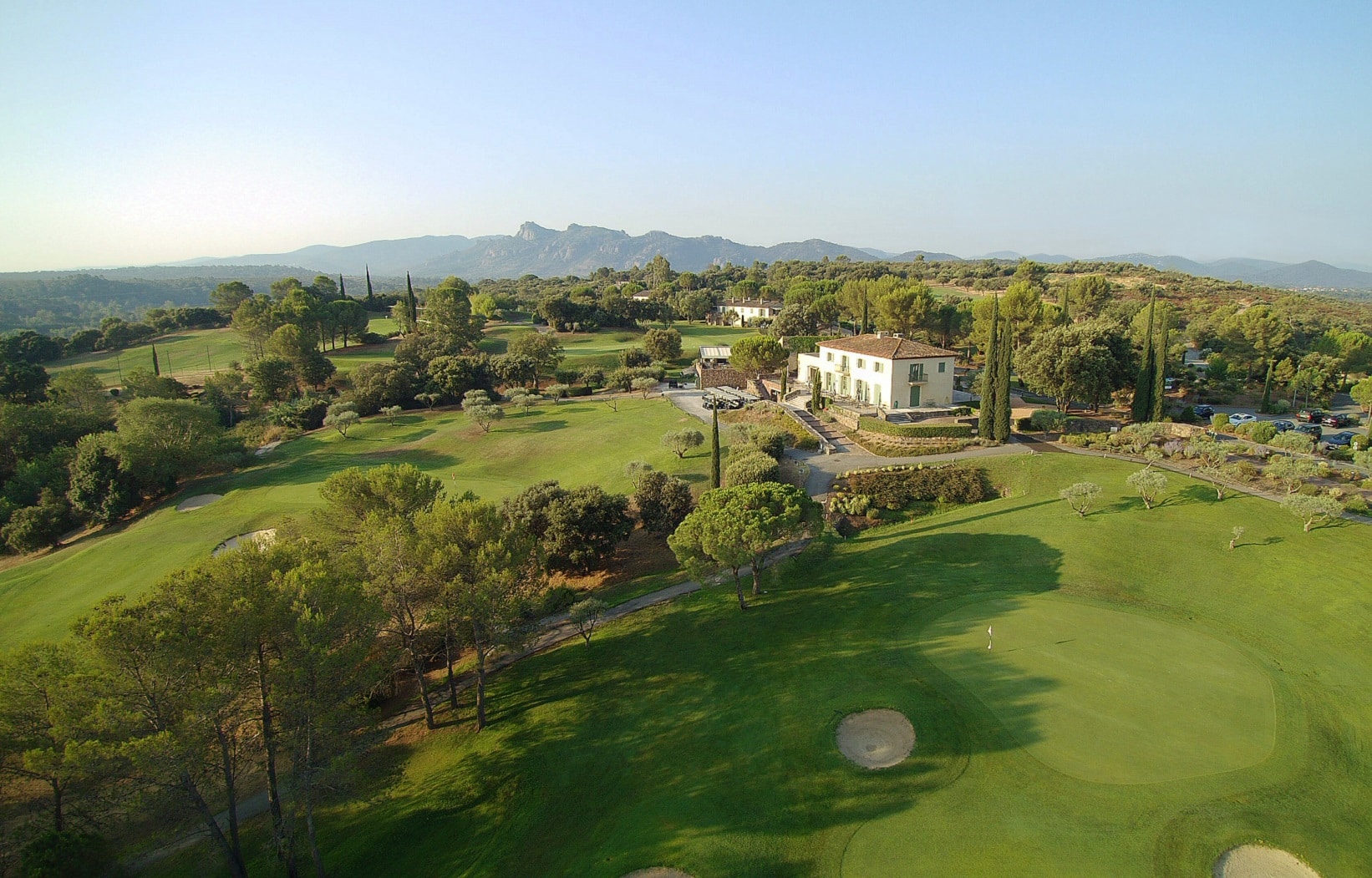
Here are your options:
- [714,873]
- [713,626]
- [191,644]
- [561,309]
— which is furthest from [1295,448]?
[561,309]

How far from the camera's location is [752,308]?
4338 inches

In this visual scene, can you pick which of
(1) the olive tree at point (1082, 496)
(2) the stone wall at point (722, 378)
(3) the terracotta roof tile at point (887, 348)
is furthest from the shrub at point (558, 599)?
(2) the stone wall at point (722, 378)

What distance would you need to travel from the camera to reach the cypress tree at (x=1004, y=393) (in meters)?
42.8

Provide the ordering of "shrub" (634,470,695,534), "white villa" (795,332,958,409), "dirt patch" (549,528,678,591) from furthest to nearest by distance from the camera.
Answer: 1. "white villa" (795,332,958,409)
2. "shrub" (634,470,695,534)
3. "dirt patch" (549,528,678,591)

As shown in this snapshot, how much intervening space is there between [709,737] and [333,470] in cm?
3971

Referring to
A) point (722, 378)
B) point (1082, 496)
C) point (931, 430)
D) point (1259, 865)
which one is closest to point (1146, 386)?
point (931, 430)

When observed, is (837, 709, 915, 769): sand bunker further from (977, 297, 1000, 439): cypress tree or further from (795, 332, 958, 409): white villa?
(795, 332, 958, 409): white villa

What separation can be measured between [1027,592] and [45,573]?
158 ft

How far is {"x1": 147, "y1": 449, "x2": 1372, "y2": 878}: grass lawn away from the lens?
13.5 meters

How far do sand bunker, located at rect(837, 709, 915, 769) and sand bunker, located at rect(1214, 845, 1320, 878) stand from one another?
6.16 m

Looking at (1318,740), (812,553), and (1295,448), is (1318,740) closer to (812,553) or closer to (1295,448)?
(812,553)

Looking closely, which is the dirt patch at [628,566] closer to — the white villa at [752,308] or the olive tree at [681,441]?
the olive tree at [681,441]

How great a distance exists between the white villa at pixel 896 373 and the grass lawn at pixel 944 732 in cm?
2471

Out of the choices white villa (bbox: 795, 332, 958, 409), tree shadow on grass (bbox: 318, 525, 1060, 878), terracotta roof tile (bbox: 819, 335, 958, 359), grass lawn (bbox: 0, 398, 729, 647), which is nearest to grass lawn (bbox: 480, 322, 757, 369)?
grass lawn (bbox: 0, 398, 729, 647)
